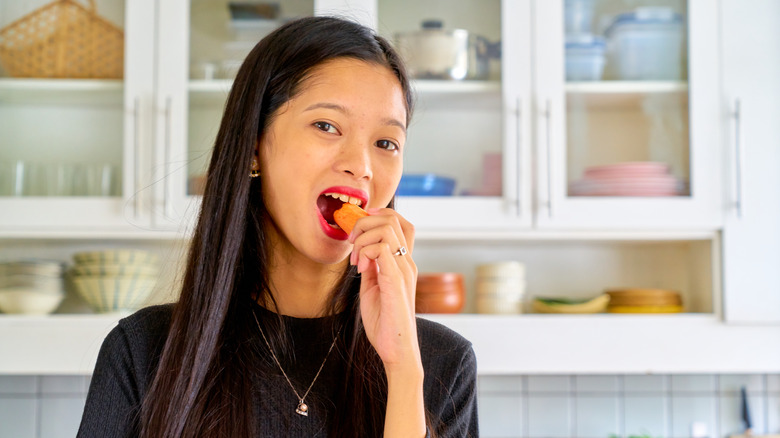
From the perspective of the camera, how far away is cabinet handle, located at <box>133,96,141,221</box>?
71.7 inches

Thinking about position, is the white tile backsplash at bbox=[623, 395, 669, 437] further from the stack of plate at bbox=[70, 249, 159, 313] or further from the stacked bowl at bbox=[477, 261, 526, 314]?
the stack of plate at bbox=[70, 249, 159, 313]

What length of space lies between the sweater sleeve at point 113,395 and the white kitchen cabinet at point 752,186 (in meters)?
1.42

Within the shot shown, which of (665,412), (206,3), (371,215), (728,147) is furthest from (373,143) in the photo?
(665,412)

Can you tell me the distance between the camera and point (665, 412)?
2180mm

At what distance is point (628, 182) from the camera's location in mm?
1901

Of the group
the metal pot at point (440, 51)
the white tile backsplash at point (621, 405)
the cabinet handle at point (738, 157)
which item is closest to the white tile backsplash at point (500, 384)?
the white tile backsplash at point (621, 405)

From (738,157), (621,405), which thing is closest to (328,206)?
(738,157)

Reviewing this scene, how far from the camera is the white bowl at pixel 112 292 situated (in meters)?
1.86

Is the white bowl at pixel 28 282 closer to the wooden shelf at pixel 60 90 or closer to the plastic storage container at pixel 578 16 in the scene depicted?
the wooden shelf at pixel 60 90

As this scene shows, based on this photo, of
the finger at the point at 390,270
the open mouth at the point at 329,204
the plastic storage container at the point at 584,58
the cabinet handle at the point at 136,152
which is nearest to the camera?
the finger at the point at 390,270

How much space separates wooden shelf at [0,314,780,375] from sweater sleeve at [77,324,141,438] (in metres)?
0.85

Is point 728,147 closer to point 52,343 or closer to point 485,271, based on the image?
point 485,271

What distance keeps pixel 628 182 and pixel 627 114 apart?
187 mm

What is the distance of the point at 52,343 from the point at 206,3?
900 mm
